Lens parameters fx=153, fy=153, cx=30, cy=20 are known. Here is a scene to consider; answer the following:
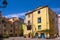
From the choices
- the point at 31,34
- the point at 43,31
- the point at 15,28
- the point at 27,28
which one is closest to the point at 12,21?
the point at 15,28

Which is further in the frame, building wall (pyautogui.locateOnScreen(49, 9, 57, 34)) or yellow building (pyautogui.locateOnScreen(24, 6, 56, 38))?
building wall (pyautogui.locateOnScreen(49, 9, 57, 34))

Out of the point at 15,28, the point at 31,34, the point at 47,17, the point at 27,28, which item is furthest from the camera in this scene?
the point at 15,28

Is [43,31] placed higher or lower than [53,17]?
lower

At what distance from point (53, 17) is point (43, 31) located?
17.8 feet

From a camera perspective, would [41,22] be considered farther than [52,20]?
No

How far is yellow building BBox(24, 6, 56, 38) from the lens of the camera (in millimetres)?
37434

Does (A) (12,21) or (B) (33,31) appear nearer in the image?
(B) (33,31)

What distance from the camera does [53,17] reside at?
4066 centimetres

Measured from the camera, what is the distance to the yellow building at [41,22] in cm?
3743

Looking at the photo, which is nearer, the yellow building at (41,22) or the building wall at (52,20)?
the yellow building at (41,22)

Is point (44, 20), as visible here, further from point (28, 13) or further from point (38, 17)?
point (28, 13)

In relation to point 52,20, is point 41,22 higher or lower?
lower

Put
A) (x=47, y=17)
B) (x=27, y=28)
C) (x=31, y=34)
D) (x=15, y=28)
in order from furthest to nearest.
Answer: (x=15, y=28) < (x=27, y=28) < (x=31, y=34) < (x=47, y=17)

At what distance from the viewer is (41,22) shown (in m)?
38.5
